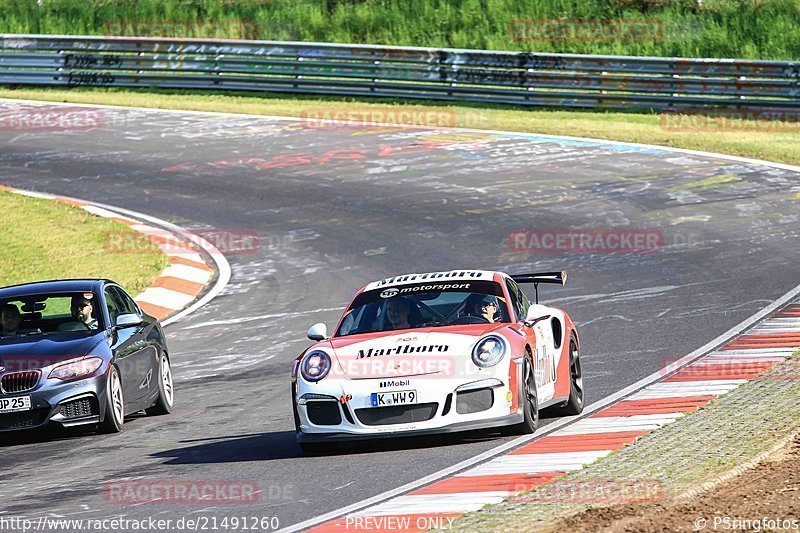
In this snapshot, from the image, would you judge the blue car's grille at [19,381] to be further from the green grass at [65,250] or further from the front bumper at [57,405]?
the green grass at [65,250]

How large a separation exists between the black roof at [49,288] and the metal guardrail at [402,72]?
1819 centimetres

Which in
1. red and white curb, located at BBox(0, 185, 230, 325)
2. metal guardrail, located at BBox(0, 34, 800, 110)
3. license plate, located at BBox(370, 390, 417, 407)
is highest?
metal guardrail, located at BBox(0, 34, 800, 110)

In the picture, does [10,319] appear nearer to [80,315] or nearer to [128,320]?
[80,315]

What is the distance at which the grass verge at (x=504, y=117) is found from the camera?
25734 millimetres

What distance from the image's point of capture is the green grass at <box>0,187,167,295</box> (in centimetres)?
1897

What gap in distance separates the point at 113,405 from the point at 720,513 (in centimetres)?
597

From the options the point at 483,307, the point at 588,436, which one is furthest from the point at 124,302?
the point at 588,436

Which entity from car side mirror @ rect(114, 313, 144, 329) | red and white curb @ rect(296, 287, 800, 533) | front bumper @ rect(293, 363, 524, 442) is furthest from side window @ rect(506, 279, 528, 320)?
car side mirror @ rect(114, 313, 144, 329)

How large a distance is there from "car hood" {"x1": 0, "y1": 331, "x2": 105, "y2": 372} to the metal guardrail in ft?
62.2

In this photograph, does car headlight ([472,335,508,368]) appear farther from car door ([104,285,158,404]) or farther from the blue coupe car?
car door ([104,285,158,404])

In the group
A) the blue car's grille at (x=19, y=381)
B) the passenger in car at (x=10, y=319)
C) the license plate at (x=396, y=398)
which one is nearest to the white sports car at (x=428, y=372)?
the license plate at (x=396, y=398)

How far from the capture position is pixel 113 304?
495 inches

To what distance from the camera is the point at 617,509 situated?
22.8 ft

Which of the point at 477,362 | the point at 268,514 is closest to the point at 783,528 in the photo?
the point at 268,514
